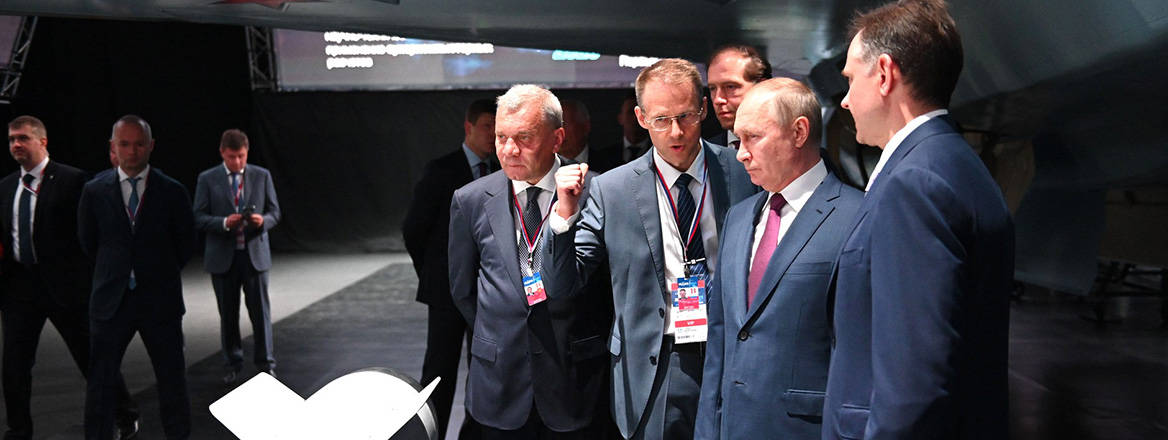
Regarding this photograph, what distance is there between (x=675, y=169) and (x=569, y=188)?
264 millimetres

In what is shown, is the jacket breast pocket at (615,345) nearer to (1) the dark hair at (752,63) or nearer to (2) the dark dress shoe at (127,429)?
(1) the dark hair at (752,63)

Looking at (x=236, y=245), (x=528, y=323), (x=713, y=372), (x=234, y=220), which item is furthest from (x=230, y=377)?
(x=713, y=372)

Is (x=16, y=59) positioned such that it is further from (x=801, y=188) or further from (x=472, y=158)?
(x=801, y=188)

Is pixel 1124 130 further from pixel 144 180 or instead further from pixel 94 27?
pixel 94 27

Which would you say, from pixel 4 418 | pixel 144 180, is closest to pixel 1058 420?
pixel 144 180

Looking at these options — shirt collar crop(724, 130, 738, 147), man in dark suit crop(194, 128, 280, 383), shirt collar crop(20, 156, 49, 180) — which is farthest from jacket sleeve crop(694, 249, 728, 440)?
man in dark suit crop(194, 128, 280, 383)

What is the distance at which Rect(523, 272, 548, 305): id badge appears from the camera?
88.4 inches

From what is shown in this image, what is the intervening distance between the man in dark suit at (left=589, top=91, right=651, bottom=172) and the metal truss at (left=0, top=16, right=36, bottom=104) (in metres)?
7.92

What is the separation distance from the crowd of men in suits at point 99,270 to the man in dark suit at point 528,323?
6.49 ft

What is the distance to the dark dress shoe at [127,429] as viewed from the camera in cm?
414

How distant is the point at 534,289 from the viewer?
2.25 m

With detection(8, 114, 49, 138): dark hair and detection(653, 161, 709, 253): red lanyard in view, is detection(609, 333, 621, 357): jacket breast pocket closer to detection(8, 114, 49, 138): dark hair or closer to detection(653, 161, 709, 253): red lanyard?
detection(653, 161, 709, 253): red lanyard

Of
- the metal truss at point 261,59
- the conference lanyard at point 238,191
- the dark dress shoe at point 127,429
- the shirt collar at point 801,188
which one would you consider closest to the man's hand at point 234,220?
the conference lanyard at point 238,191

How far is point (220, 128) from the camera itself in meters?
12.6
